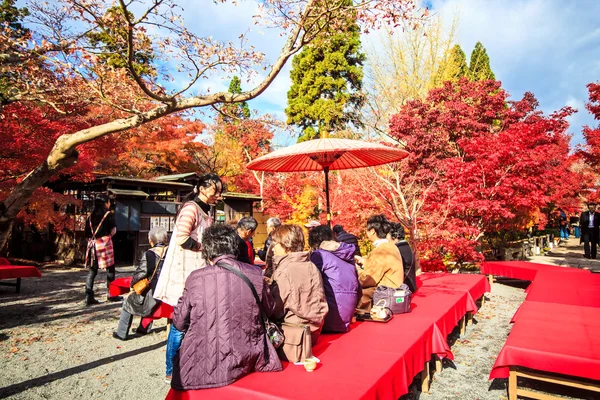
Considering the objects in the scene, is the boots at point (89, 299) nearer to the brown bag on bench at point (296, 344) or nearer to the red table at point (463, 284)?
the brown bag on bench at point (296, 344)

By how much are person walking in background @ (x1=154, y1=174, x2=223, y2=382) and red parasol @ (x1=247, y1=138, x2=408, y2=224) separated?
146 centimetres

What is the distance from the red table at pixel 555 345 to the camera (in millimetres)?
2770

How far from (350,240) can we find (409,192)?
5755 mm

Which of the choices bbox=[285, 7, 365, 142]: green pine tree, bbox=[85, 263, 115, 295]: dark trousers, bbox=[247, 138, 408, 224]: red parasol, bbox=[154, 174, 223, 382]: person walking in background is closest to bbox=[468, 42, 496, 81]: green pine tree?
bbox=[285, 7, 365, 142]: green pine tree

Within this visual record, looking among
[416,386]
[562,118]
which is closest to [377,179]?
Result: [416,386]

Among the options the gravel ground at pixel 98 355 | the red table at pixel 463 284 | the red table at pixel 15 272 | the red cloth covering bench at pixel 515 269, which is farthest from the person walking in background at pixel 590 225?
the red table at pixel 15 272

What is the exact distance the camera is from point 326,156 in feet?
17.3

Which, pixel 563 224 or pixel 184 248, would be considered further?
pixel 563 224

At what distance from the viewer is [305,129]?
69.4ft

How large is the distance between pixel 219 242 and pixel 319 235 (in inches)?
56.7

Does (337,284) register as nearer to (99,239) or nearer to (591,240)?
(99,239)

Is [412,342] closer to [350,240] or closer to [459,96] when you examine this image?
[350,240]

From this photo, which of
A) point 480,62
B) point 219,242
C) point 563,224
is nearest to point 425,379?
point 219,242

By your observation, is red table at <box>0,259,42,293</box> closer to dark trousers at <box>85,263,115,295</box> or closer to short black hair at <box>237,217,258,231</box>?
dark trousers at <box>85,263,115,295</box>
